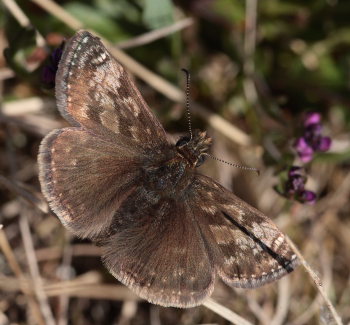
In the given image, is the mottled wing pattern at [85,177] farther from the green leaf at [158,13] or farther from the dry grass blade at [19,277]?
the green leaf at [158,13]

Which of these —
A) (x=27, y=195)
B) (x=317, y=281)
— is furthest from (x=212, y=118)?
(x=317, y=281)

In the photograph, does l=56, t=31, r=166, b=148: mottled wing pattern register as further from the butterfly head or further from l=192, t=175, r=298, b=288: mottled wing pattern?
l=192, t=175, r=298, b=288: mottled wing pattern

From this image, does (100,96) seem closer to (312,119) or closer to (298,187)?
(298,187)

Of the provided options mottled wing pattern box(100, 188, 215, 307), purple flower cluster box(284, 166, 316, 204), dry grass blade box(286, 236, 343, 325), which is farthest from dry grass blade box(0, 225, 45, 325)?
purple flower cluster box(284, 166, 316, 204)

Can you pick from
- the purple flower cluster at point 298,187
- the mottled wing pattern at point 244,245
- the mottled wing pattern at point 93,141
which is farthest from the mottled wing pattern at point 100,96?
the purple flower cluster at point 298,187

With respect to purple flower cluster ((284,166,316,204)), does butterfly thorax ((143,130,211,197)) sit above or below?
below
